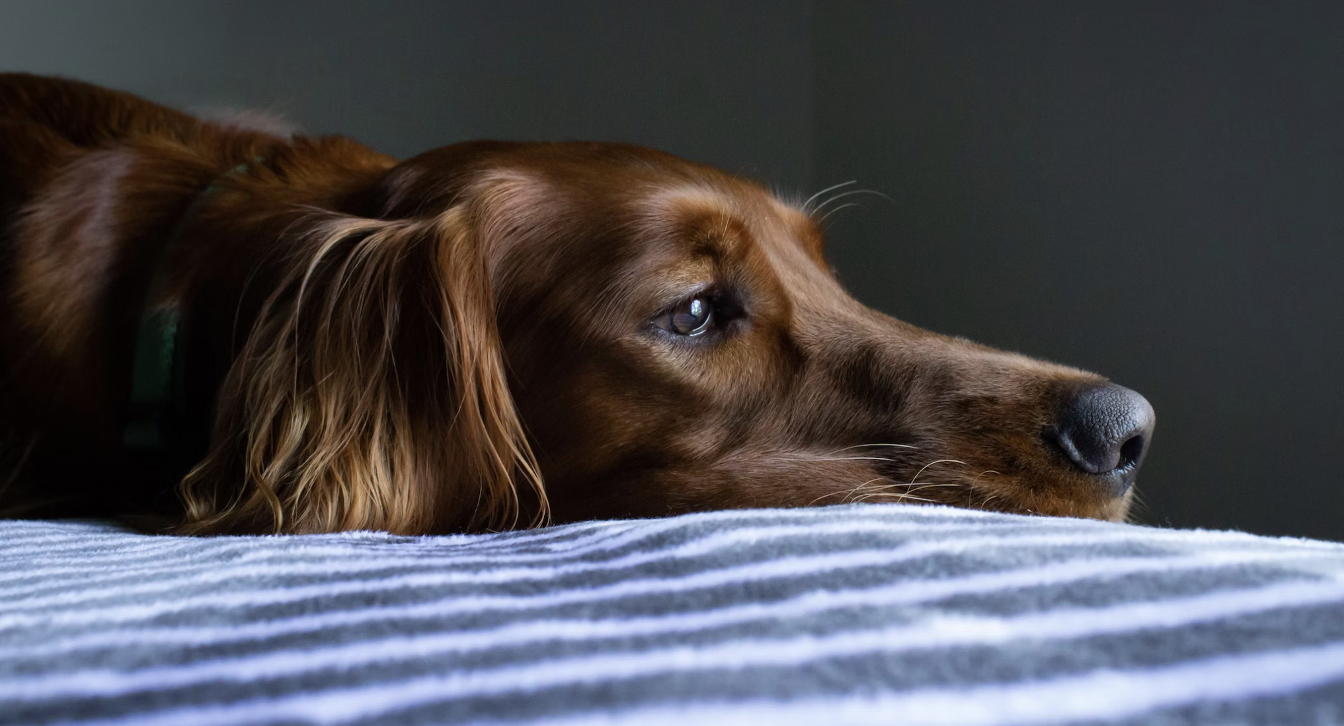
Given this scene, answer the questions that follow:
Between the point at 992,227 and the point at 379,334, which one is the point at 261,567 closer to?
the point at 379,334

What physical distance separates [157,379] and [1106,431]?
119 centimetres

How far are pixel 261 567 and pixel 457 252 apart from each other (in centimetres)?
55

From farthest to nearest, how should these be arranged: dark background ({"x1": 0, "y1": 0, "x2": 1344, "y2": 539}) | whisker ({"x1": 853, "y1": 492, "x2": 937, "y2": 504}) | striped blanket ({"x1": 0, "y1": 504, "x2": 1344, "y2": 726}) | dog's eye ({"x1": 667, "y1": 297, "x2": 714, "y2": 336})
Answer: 1. dark background ({"x1": 0, "y1": 0, "x2": 1344, "y2": 539})
2. dog's eye ({"x1": 667, "y1": 297, "x2": 714, "y2": 336})
3. whisker ({"x1": 853, "y1": 492, "x2": 937, "y2": 504})
4. striped blanket ({"x1": 0, "y1": 504, "x2": 1344, "y2": 726})

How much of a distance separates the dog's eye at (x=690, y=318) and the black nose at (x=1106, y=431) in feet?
1.36

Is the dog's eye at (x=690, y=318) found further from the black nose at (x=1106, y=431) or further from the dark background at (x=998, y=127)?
the dark background at (x=998, y=127)

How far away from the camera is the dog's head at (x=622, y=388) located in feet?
3.62

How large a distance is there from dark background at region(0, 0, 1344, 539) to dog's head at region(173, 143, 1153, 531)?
3.19ft

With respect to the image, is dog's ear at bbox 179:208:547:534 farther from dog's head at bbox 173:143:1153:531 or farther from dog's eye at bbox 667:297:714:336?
dog's eye at bbox 667:297:714:336

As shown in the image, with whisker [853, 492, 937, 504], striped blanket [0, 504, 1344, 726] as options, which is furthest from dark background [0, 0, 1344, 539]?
striped blanket [0, 504, 1344, 726]

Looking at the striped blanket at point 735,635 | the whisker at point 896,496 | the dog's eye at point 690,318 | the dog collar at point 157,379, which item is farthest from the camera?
the dog collar at point 157,379

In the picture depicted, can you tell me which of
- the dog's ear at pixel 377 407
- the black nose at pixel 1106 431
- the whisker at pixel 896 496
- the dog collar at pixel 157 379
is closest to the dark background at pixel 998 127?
the dog collar at pixel 157 379

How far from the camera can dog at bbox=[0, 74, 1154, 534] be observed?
3.65 ft

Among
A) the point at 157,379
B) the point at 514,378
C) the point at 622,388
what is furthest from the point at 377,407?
the point at 157,379

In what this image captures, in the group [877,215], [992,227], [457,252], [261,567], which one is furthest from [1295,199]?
[261,567]
